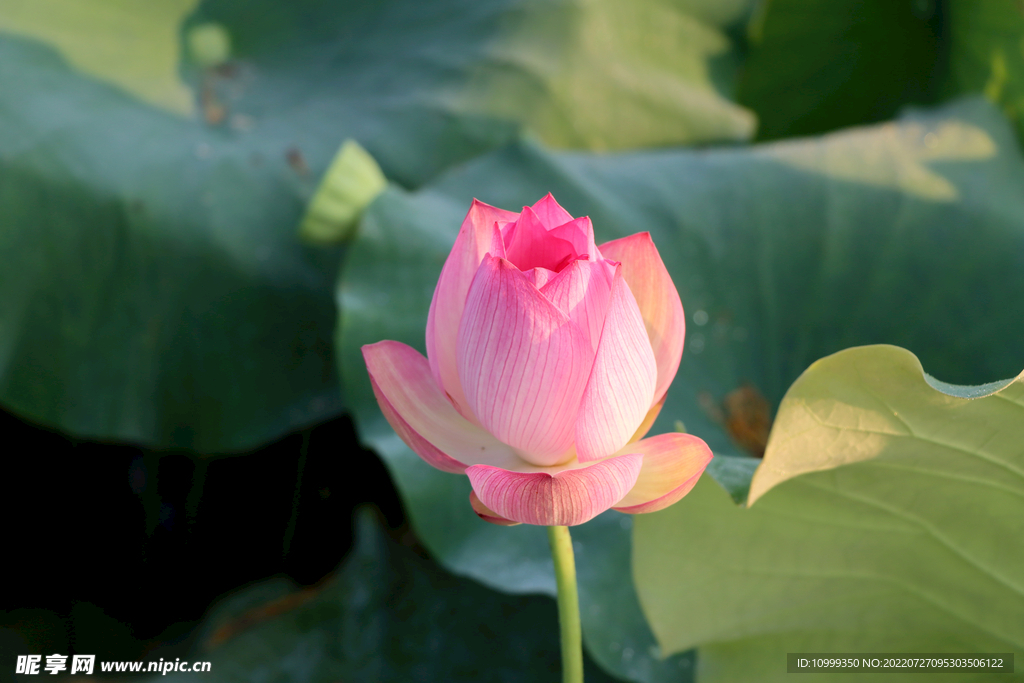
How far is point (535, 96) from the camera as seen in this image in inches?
34.8

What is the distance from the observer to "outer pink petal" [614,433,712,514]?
263 millimetres

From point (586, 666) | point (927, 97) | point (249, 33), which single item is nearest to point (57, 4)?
point (249, 33)

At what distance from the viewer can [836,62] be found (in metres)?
1.05

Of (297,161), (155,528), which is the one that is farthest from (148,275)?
(155,528)

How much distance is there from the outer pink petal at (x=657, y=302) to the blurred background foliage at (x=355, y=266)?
12.0 inches

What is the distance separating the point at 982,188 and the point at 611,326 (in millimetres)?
689

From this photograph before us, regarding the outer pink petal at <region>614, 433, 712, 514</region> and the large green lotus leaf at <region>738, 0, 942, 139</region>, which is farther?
the large green lotus leaf at <region>738, 0, 942, 139</region>

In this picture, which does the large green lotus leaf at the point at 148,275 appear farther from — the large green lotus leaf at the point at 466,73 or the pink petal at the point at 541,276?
the pink petal at the point at 541,276

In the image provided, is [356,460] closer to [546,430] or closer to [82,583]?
[82,583]

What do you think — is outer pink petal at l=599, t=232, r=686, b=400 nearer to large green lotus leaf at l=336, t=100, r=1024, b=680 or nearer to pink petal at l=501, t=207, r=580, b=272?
pink petal at l=501, t=207, r=580, b=272

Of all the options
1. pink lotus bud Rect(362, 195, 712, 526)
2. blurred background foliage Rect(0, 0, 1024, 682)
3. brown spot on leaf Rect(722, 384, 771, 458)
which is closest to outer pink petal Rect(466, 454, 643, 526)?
pink lotus bud Rect(362, 195, 712, 526)

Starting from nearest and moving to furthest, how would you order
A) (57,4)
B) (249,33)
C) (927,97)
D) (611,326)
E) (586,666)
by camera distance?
(611,326) → (586,666) → (57,4) → (249,33) → (927,97)

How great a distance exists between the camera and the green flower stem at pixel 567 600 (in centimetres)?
28

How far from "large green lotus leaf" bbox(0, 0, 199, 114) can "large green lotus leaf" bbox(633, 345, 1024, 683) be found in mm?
749
